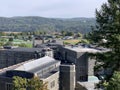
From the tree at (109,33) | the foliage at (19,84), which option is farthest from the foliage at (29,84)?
the tree at (109,33)

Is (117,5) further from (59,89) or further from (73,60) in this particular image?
(73,60)

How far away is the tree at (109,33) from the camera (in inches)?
797

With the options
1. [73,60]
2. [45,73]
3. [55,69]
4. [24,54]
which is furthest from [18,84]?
[24,54]

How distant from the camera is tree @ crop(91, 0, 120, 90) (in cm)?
2025

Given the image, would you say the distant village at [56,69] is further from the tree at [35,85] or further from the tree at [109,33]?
the tree at [109,33]

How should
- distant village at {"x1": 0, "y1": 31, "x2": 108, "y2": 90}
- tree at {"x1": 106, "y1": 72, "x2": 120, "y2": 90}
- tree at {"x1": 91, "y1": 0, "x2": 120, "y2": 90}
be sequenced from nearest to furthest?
tree at {"x1": 106, "y1": 72, "x2": 120, "y2": 90}, tree at {"x1": 91, "y1": 0, "x2": 120, "y2": 90}, distant village at {"x1": 0, "y1": 31, "x2": 108, "y2": 90}

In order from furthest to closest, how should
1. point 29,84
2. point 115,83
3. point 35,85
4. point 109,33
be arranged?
point 29,84 → point 35,85 → point 109,33 → point 115,83

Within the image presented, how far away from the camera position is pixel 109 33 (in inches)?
810

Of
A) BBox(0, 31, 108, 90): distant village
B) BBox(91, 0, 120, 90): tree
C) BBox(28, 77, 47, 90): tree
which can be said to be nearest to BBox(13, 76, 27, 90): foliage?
BBox(28, 77, 47, 90): tree

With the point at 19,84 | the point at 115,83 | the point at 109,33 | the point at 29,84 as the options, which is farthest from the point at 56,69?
the point at 115,83

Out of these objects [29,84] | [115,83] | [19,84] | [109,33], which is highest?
[109,33]

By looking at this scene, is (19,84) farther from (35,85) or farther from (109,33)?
(109,33)

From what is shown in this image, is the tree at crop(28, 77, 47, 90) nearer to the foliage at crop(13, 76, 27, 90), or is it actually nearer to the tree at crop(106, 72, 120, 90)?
the foliage at crop(13, 76, 27, 90)

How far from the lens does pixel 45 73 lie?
57.9m
